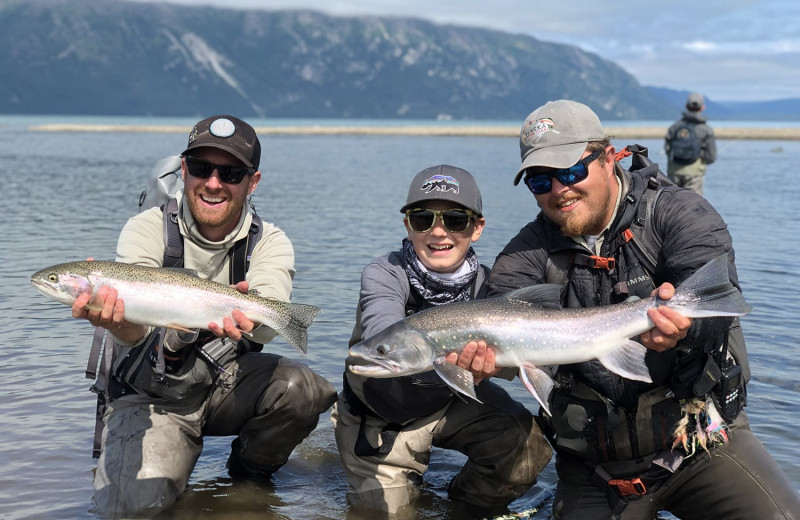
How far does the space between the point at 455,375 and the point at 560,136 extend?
1.74 meters

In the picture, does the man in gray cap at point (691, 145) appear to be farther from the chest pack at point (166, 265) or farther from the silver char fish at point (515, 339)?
the silver char fish at point (515, 339)

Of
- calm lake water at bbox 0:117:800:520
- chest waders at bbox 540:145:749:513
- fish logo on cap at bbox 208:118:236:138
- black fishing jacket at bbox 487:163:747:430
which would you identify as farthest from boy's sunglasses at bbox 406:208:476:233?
calm lake water at bbox 0:117:800:520

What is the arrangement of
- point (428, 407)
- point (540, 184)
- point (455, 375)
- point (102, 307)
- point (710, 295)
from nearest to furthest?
point (710, 295), point (455, 375), point (102, 307), point (540, 184), point (428, 407)

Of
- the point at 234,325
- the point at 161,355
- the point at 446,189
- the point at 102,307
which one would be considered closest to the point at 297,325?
the point at 234,325

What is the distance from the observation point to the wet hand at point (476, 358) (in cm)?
457

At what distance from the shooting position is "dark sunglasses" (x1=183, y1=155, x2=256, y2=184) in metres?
5.72

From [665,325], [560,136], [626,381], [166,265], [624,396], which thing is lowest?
[624,396]

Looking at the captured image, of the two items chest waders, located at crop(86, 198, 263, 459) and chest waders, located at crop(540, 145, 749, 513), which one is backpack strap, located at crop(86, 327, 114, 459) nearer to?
chest waders, located at crop(86, 198, 263, 459)

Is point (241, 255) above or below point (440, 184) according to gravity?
below

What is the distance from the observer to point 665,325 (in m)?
4.36

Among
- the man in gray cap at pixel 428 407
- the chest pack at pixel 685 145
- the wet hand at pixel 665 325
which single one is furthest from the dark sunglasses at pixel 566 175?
the chest pack at pixel 685 145

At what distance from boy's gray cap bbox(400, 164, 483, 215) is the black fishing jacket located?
0.44 m

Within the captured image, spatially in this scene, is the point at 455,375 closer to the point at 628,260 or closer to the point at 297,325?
the point at 297,325

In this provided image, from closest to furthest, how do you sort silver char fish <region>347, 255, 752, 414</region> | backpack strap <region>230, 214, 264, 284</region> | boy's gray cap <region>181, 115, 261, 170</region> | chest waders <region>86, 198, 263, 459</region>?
silver char fish <region>347, 255, 752, 414</region>
chest waders <region>86, 198, 263, 459</region>
boy's gray cap <region>181, 115, 261, 170</region>
backpack strap <region>230, 214, 264, 284</region>
